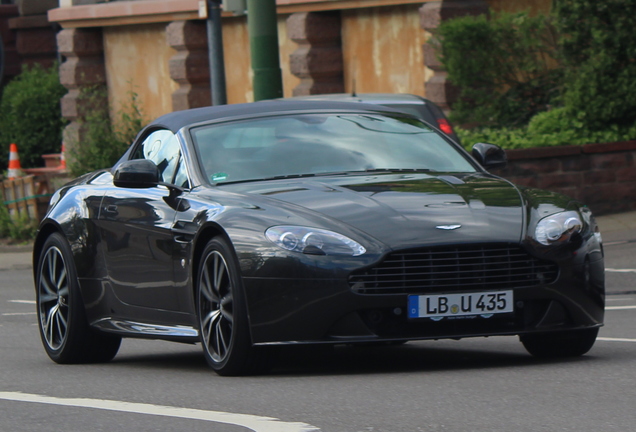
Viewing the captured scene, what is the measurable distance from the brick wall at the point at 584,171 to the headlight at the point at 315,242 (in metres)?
10.6

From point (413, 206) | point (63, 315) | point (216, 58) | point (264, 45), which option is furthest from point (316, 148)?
point (216, 58)

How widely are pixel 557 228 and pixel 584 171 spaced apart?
10.4 meters

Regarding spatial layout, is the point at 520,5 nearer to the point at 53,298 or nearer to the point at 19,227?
the point at 19,227

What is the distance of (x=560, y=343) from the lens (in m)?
7.86

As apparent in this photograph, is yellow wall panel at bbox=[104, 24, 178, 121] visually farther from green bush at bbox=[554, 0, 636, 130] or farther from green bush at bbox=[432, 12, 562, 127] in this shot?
green bush at bbox=[554, 0, 636, 130]

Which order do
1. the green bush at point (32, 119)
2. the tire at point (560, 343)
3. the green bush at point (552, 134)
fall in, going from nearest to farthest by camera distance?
the tire at point (560, 343)
the green bush at point (552, 134)
the green bush at point (32, 119)

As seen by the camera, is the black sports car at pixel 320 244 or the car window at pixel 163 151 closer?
the black sports car at pixel 320 244

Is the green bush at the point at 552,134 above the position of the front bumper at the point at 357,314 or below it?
below

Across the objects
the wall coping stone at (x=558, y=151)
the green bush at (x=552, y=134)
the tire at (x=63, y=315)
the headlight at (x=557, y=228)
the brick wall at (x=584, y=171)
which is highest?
the headlight at (x=557, y=228)

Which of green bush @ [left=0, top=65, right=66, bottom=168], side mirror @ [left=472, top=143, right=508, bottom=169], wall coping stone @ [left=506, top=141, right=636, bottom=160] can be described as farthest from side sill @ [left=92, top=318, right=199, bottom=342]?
green bush @ [left=0, top=65, right=66, bottom=168]

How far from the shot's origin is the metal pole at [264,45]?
629 inches

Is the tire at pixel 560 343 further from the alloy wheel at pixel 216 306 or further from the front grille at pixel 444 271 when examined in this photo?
the alloy wheel at pixel 216 306

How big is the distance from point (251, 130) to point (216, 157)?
0.99ft

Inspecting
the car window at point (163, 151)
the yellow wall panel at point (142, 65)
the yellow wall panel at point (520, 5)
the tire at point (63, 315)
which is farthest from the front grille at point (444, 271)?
the yellow wall panel at point (142, 65)
